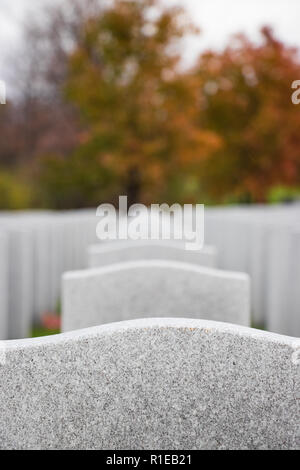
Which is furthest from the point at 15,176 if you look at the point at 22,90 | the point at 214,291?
the point at 214,291

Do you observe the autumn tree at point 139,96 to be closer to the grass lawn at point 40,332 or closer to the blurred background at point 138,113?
the blurred background at point 138,113

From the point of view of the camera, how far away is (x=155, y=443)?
3.84 feet

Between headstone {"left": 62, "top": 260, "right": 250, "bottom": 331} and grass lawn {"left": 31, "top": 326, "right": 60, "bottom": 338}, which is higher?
headstone {"left": 62, "top": 260, "right": 250, "bottom": 331}

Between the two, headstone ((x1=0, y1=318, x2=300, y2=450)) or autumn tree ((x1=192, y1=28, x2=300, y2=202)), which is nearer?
headstone ((x1=0, y1=318, x2=300, y2=450))

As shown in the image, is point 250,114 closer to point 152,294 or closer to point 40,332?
point 40,332

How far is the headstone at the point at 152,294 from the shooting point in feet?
6.65

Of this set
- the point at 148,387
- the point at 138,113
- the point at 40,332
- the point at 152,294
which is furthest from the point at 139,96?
the point at 148,387

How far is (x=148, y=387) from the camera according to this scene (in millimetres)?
1152

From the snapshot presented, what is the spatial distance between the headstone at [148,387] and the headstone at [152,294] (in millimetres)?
868

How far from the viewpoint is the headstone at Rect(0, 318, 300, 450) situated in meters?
1.14

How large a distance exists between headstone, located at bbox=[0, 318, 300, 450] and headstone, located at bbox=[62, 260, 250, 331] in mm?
868

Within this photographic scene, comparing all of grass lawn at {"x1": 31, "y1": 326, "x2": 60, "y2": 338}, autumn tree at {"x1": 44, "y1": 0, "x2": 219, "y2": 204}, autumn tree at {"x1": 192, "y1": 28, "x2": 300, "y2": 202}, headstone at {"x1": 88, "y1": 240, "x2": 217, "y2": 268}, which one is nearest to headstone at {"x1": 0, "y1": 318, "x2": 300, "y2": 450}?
headstone at {"x1": 88, "y1": 240, "x2": 217, "y2": 268}

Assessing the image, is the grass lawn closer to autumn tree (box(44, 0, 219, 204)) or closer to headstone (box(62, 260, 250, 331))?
headstone (box(62, 260, 250, 331))

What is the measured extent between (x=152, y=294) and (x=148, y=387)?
950 mm
